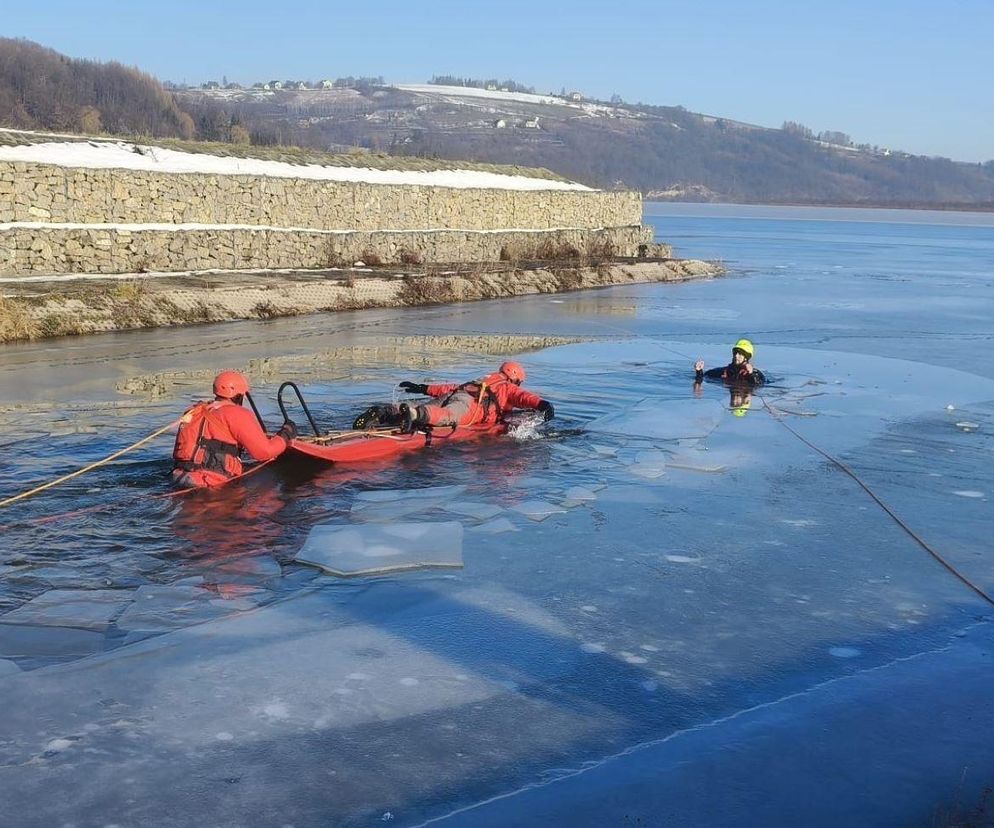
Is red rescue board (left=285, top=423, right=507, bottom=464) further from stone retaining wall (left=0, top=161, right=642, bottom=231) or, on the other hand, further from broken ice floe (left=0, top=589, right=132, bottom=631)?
stone retaining wall (left=0, top=161, right=642, bottom=231)

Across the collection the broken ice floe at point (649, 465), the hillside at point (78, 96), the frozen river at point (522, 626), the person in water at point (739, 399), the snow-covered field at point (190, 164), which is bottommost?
the frozen river at point (522, 626)

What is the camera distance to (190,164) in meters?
26.5

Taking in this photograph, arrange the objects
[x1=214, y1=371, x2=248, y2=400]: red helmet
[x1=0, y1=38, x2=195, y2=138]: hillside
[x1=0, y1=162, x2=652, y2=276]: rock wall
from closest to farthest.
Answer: [x1=214, y1=371, x2=248, y2=400]: red helmet → [x1=0, y1=162, x2=652, y2=276]: rock wall → [x1=0, y1=38, x2=195, y2=138]: hillside

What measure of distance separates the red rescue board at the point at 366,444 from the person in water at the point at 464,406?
106 millimetres

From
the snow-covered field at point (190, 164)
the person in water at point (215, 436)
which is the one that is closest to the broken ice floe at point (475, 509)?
the person in water at point (215, 436)

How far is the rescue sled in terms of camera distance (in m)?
9.98

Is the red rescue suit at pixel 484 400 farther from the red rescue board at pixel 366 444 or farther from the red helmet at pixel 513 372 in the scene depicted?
the red rescue board at pixel 366 444

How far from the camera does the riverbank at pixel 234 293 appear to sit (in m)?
18.3

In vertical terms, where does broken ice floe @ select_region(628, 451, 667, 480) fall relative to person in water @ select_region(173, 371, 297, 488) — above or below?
below

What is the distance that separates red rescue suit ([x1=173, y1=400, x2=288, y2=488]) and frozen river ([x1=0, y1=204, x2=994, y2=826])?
0.25 metres

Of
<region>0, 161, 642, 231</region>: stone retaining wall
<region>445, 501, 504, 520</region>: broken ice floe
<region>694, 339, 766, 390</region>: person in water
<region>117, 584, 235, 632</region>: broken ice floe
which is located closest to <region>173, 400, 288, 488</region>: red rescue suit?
<region>445, 501, 504, 520</region>: broken ice floe

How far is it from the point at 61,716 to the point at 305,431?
22.4 feet

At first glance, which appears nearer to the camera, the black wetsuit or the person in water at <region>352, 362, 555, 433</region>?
the person in water at <region>352, 362, 555, 433</region>

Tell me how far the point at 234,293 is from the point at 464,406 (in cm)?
1113
